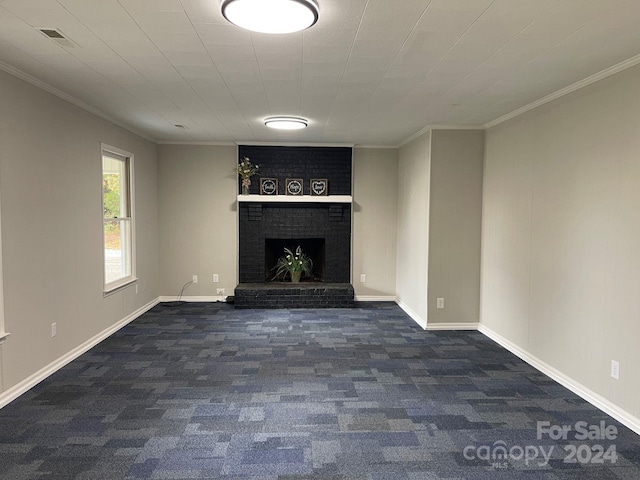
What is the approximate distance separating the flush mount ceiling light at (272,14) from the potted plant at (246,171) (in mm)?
4020

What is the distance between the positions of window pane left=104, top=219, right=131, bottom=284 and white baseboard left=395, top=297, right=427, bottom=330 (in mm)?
3638

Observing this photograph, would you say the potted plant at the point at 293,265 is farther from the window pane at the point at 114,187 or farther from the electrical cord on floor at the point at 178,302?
the window pane at the point at 114,187

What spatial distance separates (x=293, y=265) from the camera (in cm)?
645

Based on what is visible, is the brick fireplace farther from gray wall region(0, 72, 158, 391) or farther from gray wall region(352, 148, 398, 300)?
gray wall region(0, 72, 158, 391)

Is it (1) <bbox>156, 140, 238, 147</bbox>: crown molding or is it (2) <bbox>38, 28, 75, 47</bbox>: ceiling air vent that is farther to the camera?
(1) <bbox>156, 140, 238, 147</bbox>: crown molding

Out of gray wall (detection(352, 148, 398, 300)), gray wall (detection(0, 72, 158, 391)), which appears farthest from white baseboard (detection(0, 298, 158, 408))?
gray wall (detection(352, 148, 398, 300))

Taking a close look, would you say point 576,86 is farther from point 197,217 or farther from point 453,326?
point 197,217

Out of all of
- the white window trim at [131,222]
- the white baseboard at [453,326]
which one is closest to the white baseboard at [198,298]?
the white window trim at [131,222]

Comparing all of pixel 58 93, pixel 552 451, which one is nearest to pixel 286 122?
pixel 58 93

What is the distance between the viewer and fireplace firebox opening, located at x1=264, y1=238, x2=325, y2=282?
6.67m

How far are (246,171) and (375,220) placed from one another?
2.08m

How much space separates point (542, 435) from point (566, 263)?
4.67ft

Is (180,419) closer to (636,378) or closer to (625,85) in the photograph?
(636,378)

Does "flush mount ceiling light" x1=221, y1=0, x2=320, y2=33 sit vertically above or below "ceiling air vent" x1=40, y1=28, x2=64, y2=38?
below
